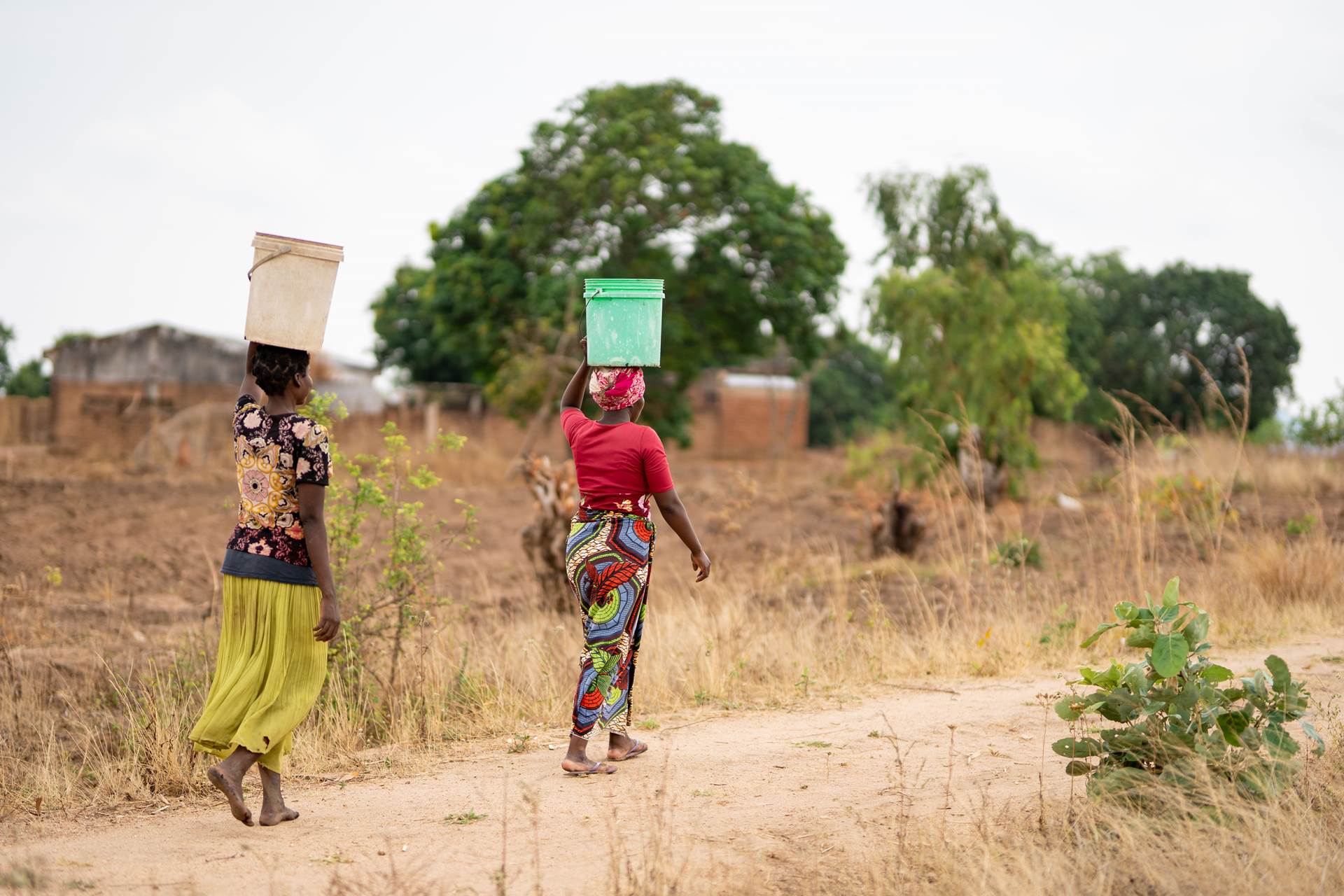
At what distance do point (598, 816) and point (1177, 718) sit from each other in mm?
2112

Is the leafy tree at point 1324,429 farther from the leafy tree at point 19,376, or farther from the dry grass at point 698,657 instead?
the leafy tree at point 19,376

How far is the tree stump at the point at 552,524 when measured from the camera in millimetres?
9523

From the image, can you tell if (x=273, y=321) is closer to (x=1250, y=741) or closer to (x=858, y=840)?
(x=858, y=840)

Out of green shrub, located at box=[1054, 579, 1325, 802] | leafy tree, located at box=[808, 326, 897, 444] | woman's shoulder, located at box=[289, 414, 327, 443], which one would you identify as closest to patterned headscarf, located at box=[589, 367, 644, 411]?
woman's shoulder, located at box=[289, 414, 327, 443]

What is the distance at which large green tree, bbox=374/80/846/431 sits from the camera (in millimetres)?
22188

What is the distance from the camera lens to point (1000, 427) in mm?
16141

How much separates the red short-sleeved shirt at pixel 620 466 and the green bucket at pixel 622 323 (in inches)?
10.8

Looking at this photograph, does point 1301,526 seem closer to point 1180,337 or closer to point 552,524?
point 552,524

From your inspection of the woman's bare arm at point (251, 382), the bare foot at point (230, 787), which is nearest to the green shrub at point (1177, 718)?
the bare foot at point (230, 787)

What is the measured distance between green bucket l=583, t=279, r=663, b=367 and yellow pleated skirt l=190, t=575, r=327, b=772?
1454 mm

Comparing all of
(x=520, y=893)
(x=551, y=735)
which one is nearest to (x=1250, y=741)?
(x=520, y=893)

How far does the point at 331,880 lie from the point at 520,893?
55 cm

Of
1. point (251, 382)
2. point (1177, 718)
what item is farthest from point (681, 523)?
point (1177, 718)

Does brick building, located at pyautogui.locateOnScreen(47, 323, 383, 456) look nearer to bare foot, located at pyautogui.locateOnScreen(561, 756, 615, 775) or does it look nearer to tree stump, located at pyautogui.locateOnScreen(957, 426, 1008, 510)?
tree stump, located at pyautogui.locateOnScreen(957, 426, 1008, 510)
